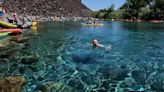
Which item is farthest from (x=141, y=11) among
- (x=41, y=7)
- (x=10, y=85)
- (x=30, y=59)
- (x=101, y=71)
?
(x=10, y=85)

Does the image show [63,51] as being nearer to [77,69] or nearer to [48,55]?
[48,55]

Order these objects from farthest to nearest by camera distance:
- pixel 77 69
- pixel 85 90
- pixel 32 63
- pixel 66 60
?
1. pixel 66 60
2. pixel 32 63
3. pixel 77 69
4. pixel 85 90

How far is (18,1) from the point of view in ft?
344

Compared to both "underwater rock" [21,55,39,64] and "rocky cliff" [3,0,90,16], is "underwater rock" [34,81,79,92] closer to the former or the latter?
"underwater rock" [21,55,39,64]

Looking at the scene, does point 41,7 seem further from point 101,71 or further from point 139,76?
point 139,76

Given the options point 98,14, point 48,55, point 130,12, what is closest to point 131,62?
point 48,55

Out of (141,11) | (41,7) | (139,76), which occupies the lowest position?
(139,76)

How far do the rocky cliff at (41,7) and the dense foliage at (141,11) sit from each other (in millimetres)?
20977

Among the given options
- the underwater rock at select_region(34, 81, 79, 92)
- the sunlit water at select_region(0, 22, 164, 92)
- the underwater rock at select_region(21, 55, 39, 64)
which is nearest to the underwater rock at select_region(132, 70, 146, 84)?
the sunlit water at select_region(0, 22, 164, 92)

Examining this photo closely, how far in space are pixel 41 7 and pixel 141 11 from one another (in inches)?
1671

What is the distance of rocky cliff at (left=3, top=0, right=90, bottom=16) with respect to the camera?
323ft

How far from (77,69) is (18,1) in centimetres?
9324

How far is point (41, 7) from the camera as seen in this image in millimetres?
108438

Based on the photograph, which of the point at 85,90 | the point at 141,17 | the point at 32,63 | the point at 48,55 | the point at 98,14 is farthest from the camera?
the point at 98,14
